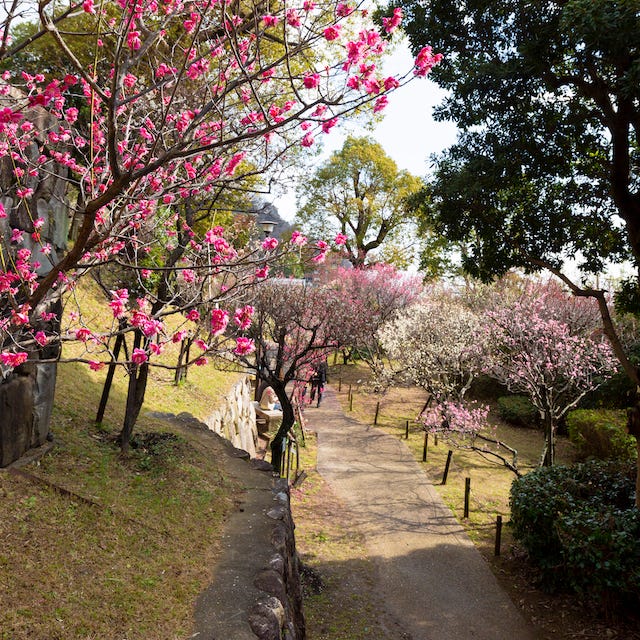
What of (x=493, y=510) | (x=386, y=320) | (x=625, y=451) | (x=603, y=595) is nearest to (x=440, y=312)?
(x=386, y=320)

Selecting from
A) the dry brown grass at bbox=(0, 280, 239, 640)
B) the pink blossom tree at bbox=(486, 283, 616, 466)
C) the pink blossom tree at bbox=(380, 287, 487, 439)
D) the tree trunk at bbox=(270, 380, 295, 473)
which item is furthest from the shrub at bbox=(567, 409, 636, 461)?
the dry brown grass at bbox=(0, 280, 239, 640)

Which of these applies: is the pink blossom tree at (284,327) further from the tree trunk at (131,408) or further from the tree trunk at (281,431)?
the tree trunk at (131,408)

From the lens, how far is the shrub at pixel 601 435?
12.3 m

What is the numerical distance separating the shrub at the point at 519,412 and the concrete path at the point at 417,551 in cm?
506

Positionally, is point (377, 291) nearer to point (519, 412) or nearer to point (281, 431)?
point (519, 412)

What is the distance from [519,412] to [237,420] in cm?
987

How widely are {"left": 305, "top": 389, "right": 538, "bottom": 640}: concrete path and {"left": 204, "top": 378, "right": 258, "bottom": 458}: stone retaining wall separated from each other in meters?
2.12

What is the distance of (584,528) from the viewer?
22.1ft

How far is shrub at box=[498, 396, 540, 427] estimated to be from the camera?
57.3ft

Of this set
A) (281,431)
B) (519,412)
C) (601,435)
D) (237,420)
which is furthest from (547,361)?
(237,420)

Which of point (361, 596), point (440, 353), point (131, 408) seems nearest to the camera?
point (131, 408)

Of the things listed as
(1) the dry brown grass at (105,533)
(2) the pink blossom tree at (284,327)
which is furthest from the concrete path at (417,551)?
(1) the dry brown grass at (105,533)

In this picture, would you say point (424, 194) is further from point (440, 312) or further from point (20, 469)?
point (440, 312)

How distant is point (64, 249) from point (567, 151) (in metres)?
7.09
